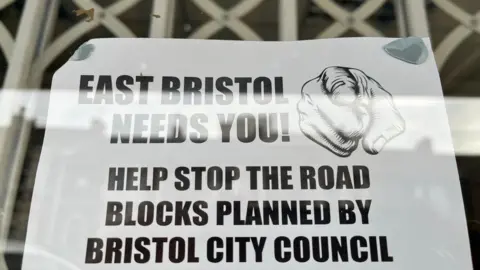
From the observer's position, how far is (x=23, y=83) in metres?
0.81

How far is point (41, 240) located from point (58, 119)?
0.59 ft

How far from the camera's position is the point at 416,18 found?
2.79ft

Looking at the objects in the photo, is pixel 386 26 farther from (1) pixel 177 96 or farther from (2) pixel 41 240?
(2) pixel 41 240

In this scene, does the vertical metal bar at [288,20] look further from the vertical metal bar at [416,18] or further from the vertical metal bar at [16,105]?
the vertical metal bar at [16,105]

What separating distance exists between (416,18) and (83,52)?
21.4 inches

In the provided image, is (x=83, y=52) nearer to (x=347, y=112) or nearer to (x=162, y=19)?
(x=162, y=19)

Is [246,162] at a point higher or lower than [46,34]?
lower

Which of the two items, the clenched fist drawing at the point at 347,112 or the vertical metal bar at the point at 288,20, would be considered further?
the vertical metal bar at the point at 288,20

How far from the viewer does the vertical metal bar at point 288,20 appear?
843 mm

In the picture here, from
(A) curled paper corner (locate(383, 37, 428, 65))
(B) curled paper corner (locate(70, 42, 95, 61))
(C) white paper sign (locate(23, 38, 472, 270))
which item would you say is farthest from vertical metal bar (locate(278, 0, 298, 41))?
(B) curled paper corner (locate(70, 42, 95, 61))

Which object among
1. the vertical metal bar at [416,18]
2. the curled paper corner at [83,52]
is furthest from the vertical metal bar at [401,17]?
the curled paper corner at [83,52]

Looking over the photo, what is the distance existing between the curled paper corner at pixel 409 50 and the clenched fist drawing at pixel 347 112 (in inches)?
2.5

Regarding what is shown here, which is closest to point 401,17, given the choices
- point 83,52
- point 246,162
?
point 246,162

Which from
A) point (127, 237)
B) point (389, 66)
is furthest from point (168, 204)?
point (389, 66)
